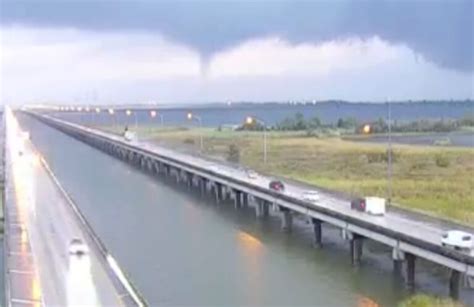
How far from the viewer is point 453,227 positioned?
135ft

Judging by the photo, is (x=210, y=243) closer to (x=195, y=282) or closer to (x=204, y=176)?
(x=195, y=282)

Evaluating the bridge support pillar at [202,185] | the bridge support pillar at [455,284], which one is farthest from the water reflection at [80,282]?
the bridge support pillar at [202,185]

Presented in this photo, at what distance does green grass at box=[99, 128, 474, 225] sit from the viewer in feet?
199

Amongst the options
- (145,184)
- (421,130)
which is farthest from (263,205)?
(421,130)

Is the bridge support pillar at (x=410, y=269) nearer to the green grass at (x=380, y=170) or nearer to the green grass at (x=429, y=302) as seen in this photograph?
the green grass at (x=429, y=302)

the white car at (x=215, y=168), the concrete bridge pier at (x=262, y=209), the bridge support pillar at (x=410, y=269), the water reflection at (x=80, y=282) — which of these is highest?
the water reflection at (x=80, y=282)

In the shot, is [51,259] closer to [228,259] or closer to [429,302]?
[228,259]

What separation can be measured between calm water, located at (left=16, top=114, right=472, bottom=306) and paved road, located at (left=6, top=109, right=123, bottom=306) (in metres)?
3.77

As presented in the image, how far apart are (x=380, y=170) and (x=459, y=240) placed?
5296 centimetres

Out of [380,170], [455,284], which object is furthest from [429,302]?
[380,170]

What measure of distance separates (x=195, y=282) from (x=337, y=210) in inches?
458

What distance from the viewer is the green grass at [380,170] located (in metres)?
60.6

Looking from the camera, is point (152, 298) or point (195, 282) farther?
point (195, 282)

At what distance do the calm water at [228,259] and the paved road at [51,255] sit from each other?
3769mm
